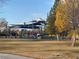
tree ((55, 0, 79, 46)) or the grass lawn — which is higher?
tree ((55, 0, 79, 46))

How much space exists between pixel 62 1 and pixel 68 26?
571 cm

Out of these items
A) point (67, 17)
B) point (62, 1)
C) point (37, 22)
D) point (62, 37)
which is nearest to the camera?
point (67, 17)

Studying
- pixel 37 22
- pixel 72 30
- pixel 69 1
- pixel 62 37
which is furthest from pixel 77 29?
pixel 37 22

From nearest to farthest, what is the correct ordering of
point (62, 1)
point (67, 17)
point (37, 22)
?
point (67, 17) → point (62, 1) → point (37, 22)

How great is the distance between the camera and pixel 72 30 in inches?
2349

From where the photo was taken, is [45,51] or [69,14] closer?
[45,51]

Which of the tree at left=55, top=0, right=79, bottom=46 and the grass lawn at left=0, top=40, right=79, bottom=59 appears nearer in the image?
the grass lawn at left=0, top=40, right=79, bottom=59

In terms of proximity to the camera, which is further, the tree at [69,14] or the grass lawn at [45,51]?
the tree at [69,14]

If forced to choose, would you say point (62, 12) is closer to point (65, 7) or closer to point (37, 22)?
point (65, 7)

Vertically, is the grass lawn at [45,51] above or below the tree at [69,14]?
below

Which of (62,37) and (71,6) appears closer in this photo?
(71,6)

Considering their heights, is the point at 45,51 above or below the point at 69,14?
below

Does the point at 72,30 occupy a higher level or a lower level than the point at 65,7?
lower

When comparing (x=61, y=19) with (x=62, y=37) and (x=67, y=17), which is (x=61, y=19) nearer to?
(x=67, y=17)
